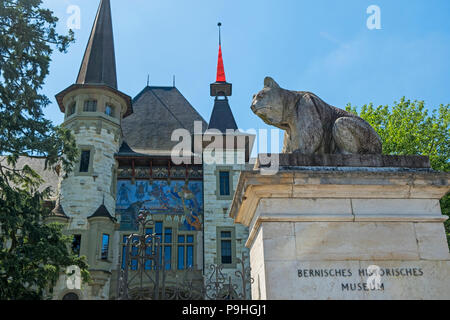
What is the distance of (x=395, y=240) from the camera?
4.49 meters

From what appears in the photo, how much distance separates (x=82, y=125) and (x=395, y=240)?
70.4 ft

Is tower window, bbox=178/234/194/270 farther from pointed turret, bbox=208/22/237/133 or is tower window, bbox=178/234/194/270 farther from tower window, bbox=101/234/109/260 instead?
pointed turret, bbox=208/22/237/133

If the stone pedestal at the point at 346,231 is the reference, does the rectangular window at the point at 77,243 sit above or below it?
above

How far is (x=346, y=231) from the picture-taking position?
14.7 ft

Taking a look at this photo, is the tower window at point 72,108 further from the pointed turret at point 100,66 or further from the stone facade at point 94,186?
the pointed turret at point 100,66

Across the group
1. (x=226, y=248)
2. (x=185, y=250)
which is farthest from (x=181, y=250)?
(x=226, y=248)

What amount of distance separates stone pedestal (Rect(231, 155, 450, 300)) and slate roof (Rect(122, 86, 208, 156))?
834 inches

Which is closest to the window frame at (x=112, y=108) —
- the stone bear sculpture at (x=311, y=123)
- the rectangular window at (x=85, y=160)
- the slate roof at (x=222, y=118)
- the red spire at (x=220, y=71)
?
the rectangular window at (x=85, y=160)

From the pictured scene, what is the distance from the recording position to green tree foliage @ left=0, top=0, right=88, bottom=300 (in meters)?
11.9

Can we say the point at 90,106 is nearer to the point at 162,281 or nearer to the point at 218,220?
the point at 218,220

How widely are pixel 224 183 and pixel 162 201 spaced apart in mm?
3365

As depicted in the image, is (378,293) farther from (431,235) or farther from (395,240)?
(431,235)

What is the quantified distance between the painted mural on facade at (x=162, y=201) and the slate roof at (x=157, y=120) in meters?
2.09

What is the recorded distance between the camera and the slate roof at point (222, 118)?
27.1m
